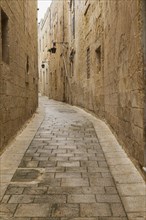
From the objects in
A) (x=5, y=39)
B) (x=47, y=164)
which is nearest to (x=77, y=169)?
(x=47, y=164)

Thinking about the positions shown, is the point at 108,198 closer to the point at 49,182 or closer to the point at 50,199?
the point at 50,199

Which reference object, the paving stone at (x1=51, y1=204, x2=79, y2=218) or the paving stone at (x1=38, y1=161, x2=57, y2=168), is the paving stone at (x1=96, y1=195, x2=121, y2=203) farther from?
the paving stone at (x1=38, y1=161, x2=57, y2=168)

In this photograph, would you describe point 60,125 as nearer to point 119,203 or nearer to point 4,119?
point 4,119

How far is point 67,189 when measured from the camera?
3414 mm

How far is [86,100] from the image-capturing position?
12.3 meters

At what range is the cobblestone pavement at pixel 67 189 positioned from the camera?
109 inches

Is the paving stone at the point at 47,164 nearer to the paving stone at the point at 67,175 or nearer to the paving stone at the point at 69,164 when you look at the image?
the paving stone at the point at 69,164

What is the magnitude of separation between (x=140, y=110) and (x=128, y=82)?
100 centimetres

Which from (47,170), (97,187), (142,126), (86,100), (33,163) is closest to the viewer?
(97,187)

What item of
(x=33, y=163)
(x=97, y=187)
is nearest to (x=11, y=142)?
(x=33, y=163)

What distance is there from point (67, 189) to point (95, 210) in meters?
0.63

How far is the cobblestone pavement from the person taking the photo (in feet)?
9.11

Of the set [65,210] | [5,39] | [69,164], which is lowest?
[65,210]

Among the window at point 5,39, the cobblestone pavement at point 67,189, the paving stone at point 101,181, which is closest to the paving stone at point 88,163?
the cobblestone pavement at point 67,189
